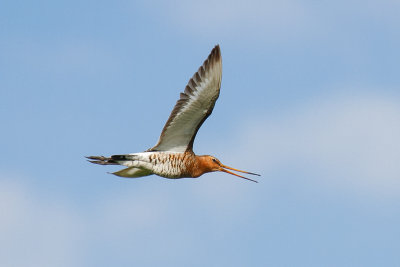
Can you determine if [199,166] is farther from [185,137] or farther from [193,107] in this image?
[193,107]

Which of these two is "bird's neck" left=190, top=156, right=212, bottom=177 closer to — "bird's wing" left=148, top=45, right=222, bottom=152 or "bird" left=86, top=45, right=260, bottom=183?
"bird" left=86, top=45, right=260, bottom=183

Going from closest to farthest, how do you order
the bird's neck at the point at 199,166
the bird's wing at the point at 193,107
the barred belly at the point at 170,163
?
the bird's wing at the point at 193,107
the barred belly at the point at 170,163
the bird's neck at the point at 199,166

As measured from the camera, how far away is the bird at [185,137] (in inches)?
806

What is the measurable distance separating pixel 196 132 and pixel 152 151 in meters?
1.24

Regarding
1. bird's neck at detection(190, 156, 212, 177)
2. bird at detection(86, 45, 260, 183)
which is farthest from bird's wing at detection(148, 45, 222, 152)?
bird's neck at detection(190, 156, 212, 177)

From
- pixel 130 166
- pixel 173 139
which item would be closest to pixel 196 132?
pixel 173 139

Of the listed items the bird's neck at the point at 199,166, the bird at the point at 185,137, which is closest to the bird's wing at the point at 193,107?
the bird at the point at 185,137

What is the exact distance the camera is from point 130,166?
21.3 meters

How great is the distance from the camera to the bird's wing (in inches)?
805

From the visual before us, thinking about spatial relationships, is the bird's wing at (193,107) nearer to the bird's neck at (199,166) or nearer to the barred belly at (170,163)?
the barred belly at (170,163)

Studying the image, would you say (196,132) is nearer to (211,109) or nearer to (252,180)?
(211,109)

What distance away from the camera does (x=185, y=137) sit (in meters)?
21.7

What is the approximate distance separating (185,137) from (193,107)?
1107mm

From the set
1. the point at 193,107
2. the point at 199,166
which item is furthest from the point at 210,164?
the point at 193,107
